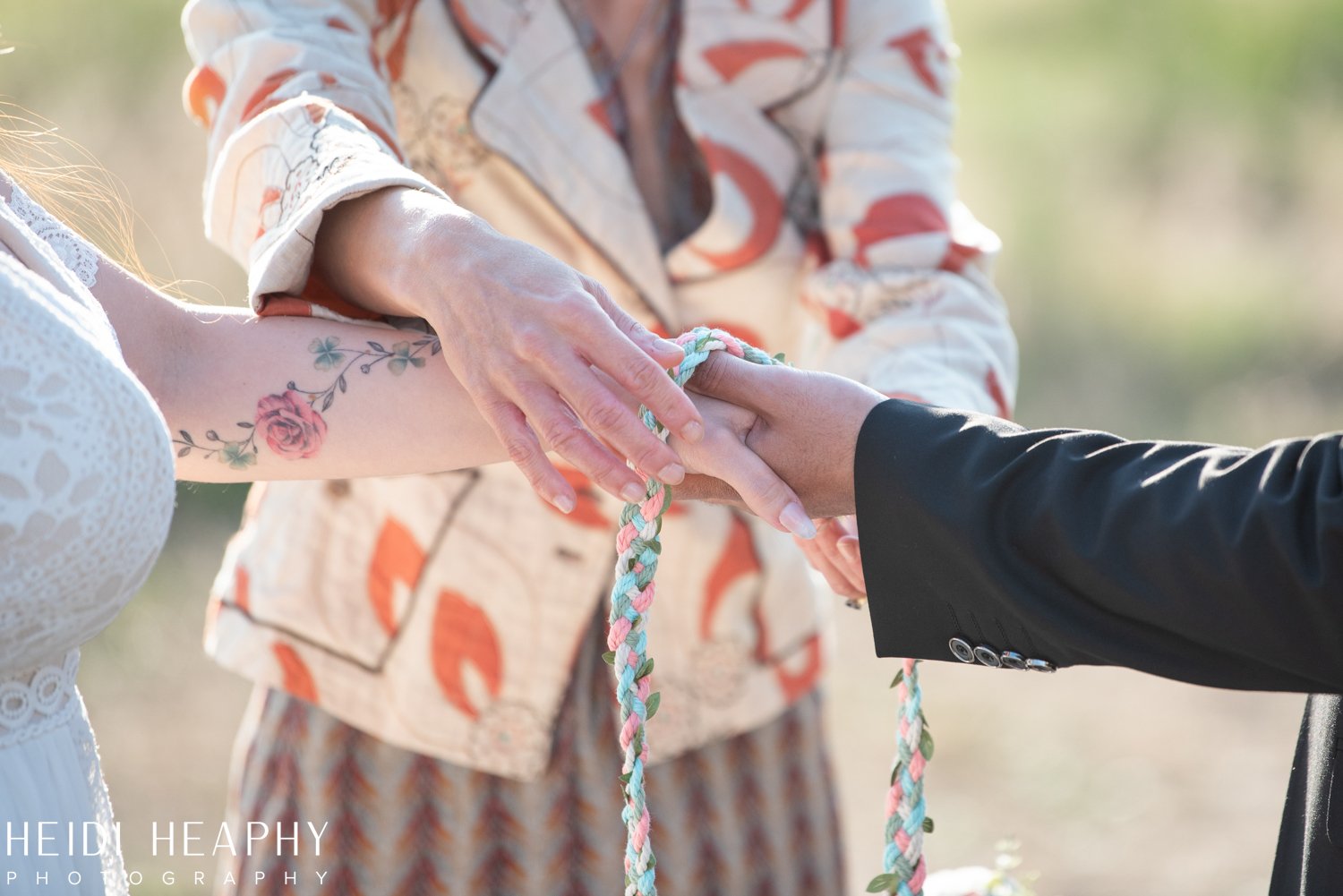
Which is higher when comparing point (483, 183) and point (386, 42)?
point (386, 42)

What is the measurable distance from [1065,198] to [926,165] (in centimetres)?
513

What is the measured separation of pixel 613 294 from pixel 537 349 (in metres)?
0.44

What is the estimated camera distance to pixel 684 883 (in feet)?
5.16

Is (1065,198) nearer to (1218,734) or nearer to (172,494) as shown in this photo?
(1218,734)

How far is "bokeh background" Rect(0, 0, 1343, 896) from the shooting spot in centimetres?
315

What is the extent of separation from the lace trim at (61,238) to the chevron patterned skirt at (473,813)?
56 centimetres

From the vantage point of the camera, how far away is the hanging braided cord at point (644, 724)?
42.3 inches

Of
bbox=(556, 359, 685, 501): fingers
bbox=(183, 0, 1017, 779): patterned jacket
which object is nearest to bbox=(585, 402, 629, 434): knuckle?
bbox=(556, 359, 685, 501): fingers

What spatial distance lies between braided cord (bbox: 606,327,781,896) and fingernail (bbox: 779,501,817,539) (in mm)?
98

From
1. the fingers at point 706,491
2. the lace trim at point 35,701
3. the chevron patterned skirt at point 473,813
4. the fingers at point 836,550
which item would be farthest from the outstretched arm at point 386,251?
the chevron patterned skirt at point 473,813

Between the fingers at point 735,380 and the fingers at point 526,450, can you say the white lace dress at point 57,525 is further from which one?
the fingers at point 735,380

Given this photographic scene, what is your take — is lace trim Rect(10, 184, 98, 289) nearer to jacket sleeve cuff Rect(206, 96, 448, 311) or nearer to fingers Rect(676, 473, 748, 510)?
jacket sleeve cuff Rect(206, 96, 448, 311)


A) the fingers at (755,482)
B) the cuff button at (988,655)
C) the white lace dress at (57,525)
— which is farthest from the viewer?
the fingers at (755,482)

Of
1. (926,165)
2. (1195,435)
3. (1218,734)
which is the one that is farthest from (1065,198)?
(926,165)
